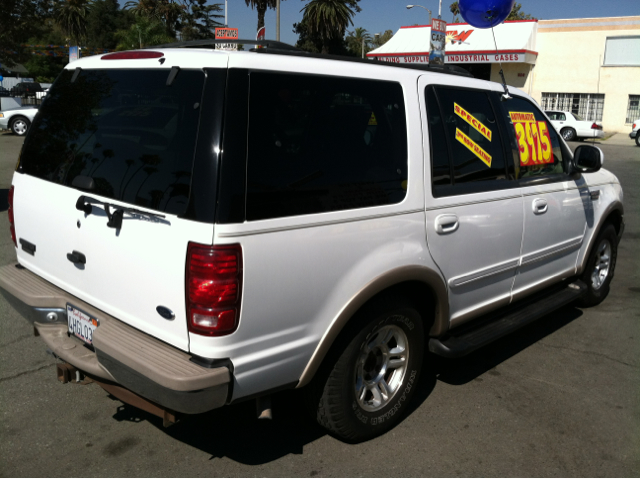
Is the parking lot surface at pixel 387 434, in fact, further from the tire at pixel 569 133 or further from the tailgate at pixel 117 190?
the tire at pixel 569 133

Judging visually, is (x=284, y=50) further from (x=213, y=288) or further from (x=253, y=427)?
(x=253, y=427)

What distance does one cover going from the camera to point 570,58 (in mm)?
34562

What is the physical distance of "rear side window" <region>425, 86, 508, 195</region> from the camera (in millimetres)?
3453

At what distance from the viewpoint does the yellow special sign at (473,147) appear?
364cm

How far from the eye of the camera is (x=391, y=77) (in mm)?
3238

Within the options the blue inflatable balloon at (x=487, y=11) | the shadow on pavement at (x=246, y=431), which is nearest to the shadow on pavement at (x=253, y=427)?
the shadow on pavement at (x=246, y=431)

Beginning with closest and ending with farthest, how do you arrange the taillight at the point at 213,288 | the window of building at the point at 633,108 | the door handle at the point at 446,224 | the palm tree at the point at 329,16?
the taillight at the point at 213,288, the door handle at the point at 446,224, the window of building at the point at 633,108, the palm tree at the point at 329,16

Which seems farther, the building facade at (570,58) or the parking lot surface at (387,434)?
the building facade at (570,58)

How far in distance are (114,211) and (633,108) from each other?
37149 millimetres

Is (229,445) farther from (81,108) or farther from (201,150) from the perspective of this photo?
(81,108)

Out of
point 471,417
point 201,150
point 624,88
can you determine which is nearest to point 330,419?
point 471,417

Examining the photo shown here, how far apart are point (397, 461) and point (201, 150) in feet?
6.34

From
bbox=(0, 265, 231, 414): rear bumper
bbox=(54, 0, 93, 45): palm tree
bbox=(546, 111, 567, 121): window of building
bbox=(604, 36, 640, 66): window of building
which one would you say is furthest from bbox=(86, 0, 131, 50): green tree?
bbox=(0, 265, 231, 414): rear bumper

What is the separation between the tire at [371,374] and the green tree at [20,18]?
24218 mm
